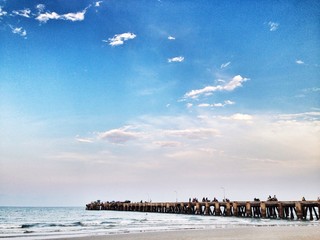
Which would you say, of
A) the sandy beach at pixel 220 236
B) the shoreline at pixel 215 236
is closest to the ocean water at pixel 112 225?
the shoreline at pixel 215 236

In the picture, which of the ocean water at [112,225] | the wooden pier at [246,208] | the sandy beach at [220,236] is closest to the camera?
the sandy beach at [220,236]

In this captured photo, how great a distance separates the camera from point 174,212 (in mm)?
63875

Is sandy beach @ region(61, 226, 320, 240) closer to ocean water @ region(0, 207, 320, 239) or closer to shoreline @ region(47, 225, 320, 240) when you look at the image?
shoreline @ region(47, 225, 320, 240)

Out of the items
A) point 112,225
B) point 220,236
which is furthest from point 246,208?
point 220,236

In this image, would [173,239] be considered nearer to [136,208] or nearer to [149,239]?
[149,239]

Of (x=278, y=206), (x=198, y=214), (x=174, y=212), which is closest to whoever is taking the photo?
(x=278, y=206)

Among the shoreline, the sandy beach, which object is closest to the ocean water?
the shoreline

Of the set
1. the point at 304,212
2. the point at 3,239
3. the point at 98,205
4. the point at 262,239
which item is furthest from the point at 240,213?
the point at 98,205

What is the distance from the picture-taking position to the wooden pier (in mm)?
35681

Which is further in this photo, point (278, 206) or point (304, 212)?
point (278, 206)

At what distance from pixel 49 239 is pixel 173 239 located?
6.70 meters

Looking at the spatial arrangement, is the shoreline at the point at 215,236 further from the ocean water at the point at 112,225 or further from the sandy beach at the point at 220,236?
the ocean water at the point at 112,225

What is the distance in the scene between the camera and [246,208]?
43.7 meters

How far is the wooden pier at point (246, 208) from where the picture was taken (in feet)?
117
